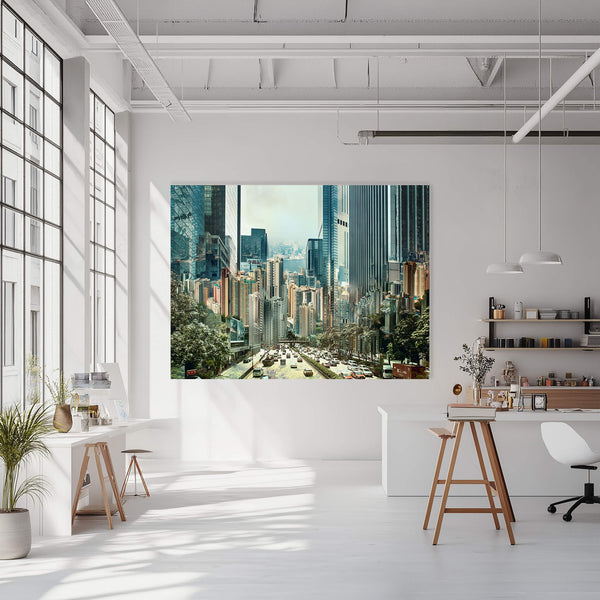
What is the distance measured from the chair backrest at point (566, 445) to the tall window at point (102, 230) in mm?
5190

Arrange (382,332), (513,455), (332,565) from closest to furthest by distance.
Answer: (332,565) < (513,455) < (382,332)

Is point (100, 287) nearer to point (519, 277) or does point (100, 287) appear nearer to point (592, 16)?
point (519, 277)

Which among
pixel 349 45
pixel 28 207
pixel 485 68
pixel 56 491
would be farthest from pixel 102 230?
pixel 485 68

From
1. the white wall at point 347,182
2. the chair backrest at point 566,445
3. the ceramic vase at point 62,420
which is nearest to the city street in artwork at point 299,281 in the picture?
the white wall at point 347,182

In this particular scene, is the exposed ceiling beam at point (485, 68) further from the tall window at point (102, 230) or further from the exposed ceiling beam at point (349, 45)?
the tall window at point (102, 230)

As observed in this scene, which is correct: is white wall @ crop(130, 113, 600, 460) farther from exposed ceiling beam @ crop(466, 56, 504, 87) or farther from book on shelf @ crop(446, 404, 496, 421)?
book on shelf @ crop(446, 404, 496, 421)

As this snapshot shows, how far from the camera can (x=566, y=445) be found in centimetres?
618

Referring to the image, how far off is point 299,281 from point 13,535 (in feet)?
17.5

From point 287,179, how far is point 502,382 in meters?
3.83

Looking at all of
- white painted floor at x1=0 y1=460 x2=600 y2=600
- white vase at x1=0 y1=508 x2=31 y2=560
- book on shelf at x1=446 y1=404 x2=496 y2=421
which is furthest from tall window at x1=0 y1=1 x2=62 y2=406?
book on shelf at x1=446 y1=404 x2=496 y2=421

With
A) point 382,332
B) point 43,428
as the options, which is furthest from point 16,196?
point 382,332

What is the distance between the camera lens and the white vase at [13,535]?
490 cm

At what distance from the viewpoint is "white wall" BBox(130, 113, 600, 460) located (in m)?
9.36

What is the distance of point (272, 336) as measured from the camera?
9492 millimetres
